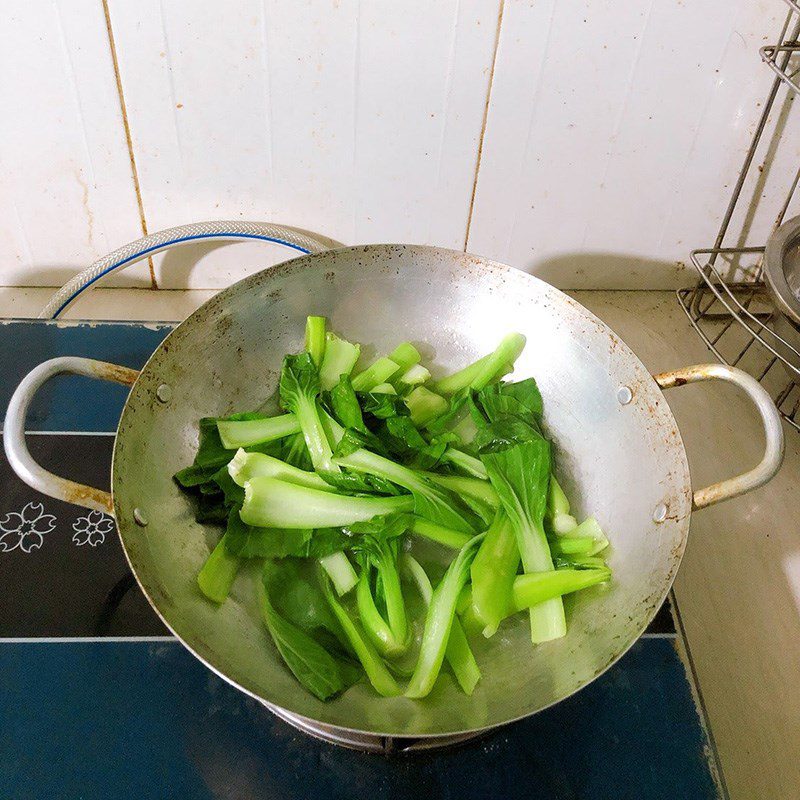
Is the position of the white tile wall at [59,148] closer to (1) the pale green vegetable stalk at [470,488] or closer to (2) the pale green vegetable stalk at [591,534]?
(1) the pale green vegetable stalk at [470,488]

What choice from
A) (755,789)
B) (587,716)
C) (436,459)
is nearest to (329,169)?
(436,459)

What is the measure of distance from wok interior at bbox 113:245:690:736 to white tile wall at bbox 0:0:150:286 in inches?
14.3

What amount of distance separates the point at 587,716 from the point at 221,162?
836 mm

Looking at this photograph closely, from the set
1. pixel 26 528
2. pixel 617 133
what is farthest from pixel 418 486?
pixel 617 133

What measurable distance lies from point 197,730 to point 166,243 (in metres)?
0.65

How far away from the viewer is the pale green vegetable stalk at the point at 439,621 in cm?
65

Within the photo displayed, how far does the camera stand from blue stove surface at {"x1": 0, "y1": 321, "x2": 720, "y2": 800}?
635 mm

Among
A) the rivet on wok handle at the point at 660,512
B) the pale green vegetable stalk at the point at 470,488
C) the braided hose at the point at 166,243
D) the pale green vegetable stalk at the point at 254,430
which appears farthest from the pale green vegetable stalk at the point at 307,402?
the rivet on wok handle at the point at 660,512

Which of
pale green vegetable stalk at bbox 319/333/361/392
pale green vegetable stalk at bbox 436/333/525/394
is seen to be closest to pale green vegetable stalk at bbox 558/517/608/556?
pale green vegetable stalk at bbox 436/333/525/394

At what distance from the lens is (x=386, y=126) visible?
0.97 metres

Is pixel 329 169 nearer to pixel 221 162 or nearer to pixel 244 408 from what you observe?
pixel 221 162

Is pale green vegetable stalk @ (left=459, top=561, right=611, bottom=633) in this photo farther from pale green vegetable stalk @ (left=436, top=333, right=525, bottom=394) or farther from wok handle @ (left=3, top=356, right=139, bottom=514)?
wok handle @ (left=3, top=356, right=139, bottom=514)

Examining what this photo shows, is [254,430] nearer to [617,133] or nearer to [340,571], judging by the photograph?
[340,571]

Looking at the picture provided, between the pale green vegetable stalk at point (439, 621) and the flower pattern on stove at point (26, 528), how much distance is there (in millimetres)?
439
